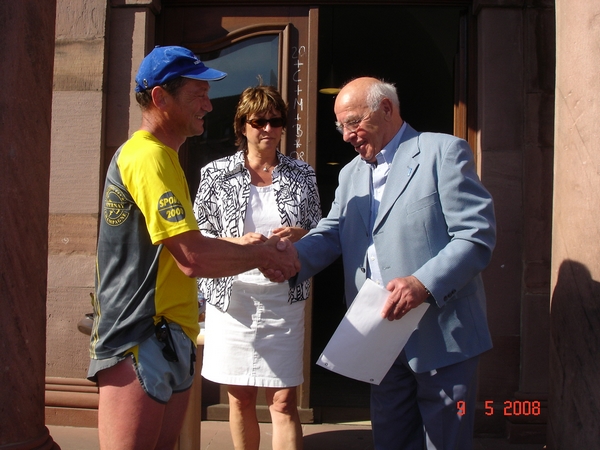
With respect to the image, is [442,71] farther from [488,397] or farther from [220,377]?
[220,377]

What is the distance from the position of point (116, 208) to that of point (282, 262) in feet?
3.05

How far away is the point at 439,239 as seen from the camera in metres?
2.68

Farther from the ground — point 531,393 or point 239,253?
point 239,253

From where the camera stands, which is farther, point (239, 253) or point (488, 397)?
point (488, 397)

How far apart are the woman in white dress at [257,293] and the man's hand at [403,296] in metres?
0.96

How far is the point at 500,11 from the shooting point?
4449 millimetres

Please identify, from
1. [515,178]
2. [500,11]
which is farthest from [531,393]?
[500,11]

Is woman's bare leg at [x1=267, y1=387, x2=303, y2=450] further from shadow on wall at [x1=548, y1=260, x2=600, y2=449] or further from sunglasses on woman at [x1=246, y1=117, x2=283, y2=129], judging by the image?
sunglasses on woman at [x1=246, y1=117, x2=283, y2=129]

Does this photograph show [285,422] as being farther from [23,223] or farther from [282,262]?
[23,223]

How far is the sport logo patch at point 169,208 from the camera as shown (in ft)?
6.70

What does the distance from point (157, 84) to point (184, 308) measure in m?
0.78
